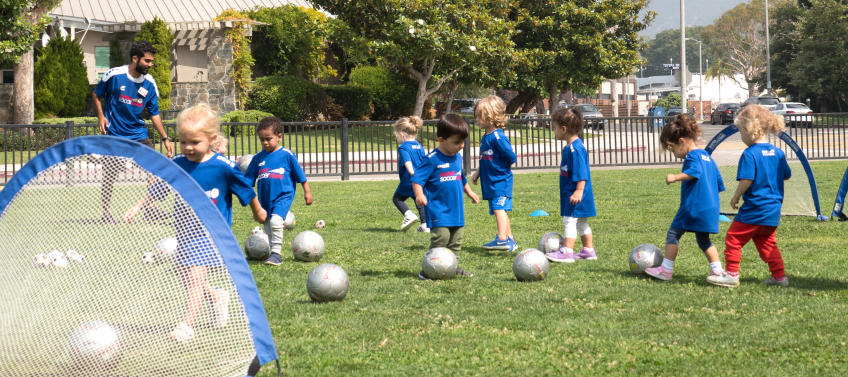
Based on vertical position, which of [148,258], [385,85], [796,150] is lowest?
[148,258]

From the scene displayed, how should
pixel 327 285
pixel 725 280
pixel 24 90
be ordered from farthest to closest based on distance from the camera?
pixel 24 90, pixel 725 280, pixel 327 285


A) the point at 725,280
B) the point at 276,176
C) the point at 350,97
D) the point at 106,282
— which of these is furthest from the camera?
the point at 350,97

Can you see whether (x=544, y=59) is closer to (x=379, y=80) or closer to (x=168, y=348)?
(x=379, y=80)

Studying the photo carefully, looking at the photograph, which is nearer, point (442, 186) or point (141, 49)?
point (442, 186)

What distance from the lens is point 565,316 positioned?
232 inches

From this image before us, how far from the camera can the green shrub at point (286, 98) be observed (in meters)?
34.4

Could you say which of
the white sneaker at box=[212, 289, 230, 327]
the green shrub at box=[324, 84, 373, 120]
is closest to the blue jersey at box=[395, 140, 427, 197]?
the white sneaker at box=[212, 289, 230, 327]

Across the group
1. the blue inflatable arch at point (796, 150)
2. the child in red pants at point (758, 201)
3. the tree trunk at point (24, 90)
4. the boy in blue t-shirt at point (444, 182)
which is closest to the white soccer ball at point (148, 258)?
the boy in blue t-shirt at point (444, 182)

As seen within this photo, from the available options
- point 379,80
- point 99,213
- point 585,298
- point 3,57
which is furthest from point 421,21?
point 99,213

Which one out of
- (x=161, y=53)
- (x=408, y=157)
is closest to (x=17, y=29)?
(x=161, y=53)

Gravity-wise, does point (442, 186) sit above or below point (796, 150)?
below

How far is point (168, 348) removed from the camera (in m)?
4.17

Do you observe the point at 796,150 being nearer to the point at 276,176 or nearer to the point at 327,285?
the point at 276,176

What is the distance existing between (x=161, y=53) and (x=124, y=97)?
24.4 metres
